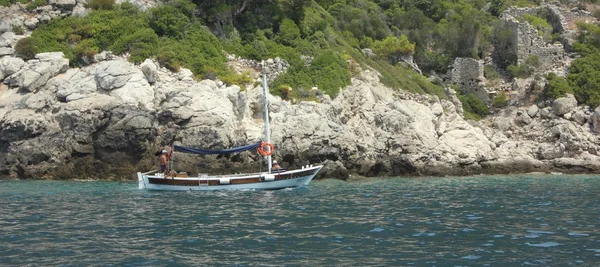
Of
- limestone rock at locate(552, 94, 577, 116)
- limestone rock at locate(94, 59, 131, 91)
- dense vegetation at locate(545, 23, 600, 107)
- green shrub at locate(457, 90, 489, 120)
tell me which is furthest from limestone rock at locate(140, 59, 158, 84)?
dense vegetation at locate(545, 23, 600, 107)

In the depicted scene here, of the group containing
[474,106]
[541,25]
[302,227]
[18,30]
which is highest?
[541,25]

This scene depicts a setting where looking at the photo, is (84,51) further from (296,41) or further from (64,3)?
(296,41)

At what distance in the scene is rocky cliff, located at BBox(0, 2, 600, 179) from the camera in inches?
1194

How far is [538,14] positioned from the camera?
55.8 m

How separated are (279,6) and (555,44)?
77.5ft

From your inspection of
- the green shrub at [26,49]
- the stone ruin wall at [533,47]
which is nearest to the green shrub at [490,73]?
the stone ruin wall at [533,47]

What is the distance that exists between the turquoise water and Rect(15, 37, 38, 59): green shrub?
1174 cm

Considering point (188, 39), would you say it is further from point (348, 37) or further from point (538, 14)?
point (538, 14)

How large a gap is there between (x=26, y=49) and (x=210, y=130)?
12861 mm

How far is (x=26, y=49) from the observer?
34.3m

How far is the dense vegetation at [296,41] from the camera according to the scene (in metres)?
35.7

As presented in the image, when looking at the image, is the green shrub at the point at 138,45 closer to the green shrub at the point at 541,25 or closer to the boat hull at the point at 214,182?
the boat hull at the point at 214,182

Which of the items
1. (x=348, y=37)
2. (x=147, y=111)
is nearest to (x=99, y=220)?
(x=147, y=111)

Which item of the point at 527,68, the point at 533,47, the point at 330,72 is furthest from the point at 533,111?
the point at 330,72
